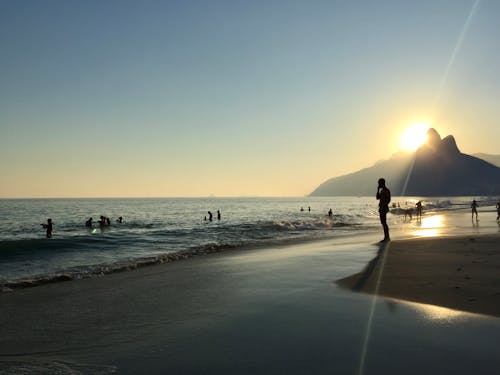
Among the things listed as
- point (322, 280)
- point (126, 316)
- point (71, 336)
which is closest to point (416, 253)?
point (322, 280)

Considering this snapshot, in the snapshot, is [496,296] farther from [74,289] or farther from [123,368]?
[74,289]

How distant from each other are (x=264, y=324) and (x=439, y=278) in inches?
191

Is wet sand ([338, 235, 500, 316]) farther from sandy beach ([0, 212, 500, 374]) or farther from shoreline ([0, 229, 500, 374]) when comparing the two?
shoreline ([0, 229, 500, 374])

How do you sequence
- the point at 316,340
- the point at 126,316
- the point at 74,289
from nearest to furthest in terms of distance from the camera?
1. the point at 316,340
2. the point at 126,316
3. the point at 74,289

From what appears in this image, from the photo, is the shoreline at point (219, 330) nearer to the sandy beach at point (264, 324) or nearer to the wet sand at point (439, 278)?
the sandy beach at point (264, 324)

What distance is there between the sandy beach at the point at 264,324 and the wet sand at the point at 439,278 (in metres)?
0.04

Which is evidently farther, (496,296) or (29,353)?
(496,296)

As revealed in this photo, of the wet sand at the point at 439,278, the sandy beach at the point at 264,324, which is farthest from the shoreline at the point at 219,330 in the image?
the wet sand at the point at 439,278

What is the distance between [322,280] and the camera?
8.29m

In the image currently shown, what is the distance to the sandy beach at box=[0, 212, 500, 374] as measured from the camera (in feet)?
12.6

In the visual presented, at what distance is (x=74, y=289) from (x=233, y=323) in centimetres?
579

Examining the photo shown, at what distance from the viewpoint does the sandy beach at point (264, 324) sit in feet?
Answer: 12.6

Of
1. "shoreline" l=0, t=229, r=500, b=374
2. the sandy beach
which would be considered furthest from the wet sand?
"shoreline" l=0, t=229, r=500, b=374

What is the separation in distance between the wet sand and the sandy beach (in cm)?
4
